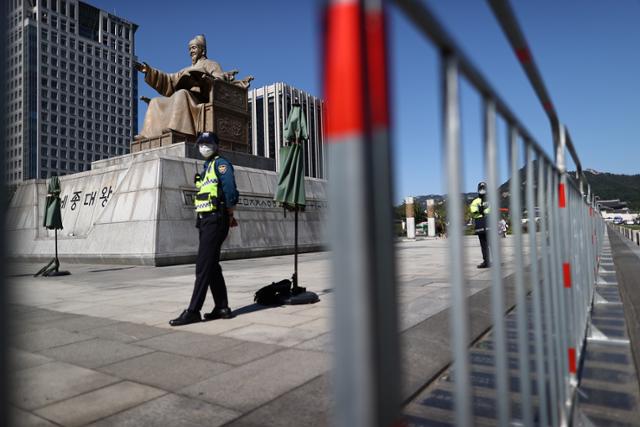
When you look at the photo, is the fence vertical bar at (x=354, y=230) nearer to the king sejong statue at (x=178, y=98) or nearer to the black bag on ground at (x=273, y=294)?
the black bag on ground at (x=273, y=294)

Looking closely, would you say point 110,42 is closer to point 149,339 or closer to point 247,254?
point 247,254

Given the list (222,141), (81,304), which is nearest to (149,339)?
(81,304)

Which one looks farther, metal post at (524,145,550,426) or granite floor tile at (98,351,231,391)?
granite floor tile at (98,351,231,391)

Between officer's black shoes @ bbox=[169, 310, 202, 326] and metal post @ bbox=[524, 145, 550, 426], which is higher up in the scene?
metal post @ bbox=[524, 145, 550, 426]

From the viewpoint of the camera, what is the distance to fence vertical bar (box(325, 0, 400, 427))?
0.61 metres

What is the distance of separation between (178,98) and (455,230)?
57.0 feet

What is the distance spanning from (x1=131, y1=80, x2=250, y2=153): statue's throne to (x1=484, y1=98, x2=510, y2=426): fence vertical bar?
1571 centimetres

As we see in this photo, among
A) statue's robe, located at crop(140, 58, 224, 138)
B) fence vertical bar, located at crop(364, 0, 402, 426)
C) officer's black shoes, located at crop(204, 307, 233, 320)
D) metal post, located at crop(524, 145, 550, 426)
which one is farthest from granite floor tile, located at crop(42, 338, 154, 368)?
statue's robe, located at crop(140, 58, 224, 138)

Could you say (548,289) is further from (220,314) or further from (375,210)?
(220,314)

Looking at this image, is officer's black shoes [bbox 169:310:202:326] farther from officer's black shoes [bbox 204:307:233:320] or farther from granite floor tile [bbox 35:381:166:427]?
granite floor tile [bbox 35:381:166:427]

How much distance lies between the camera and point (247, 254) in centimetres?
1465

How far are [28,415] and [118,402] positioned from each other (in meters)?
0.44

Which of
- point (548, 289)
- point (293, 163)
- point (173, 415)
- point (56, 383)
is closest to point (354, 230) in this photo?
point (548, 289)

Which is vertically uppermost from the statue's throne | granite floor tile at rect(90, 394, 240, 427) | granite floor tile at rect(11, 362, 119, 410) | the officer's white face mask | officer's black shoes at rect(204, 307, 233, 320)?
the statue's throne
